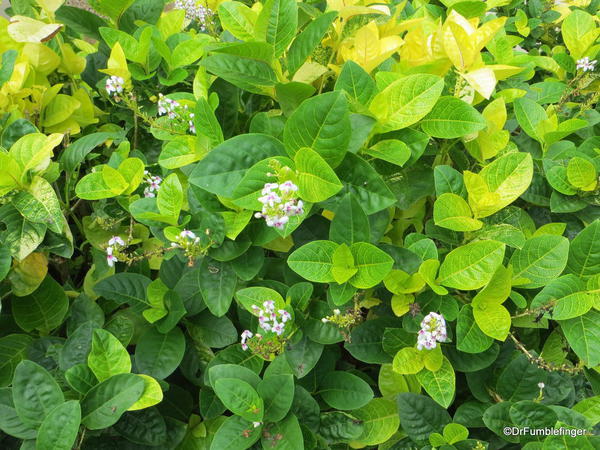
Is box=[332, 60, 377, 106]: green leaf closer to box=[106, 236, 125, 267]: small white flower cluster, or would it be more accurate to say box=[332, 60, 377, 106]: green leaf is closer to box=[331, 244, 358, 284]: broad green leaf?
box=[331, 244, 358, 284]: broad green leaf

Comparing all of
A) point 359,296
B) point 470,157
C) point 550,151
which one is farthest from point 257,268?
point 550,151

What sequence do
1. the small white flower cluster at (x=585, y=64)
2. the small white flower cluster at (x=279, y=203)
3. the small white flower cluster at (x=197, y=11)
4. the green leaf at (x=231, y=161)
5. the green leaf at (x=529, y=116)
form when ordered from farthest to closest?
the small white flower cluster at (x=197, y=11), the small white flower cluster at (x=585, y=64), the green leaf at (x=529, y=116), the green leaf at (x=231, y=161), the small white flower cluster at (x=279, y=203)

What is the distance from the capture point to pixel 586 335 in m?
0.98

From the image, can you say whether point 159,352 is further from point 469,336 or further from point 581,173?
point 581,173

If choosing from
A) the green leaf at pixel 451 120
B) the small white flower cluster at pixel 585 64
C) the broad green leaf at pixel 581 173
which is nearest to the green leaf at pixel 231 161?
the green leaf at pixel 451 120

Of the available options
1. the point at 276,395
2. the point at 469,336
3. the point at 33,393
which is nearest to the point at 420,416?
the point at 469,336

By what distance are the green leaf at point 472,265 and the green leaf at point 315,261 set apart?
22 centimetres

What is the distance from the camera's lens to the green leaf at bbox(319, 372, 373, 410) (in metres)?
1.05

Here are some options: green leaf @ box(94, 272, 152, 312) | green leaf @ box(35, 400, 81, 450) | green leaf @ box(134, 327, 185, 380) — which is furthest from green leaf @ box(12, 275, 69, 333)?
green leaf @ box(35, 400, 81, 450)

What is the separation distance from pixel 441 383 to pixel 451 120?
21.3 inches

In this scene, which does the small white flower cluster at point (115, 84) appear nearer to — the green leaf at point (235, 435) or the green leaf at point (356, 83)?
the green leaf at point (356, 83)

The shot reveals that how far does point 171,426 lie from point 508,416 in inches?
28.8

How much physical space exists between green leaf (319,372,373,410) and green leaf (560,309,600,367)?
0.42 m

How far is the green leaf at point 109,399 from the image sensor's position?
3.07 ft
